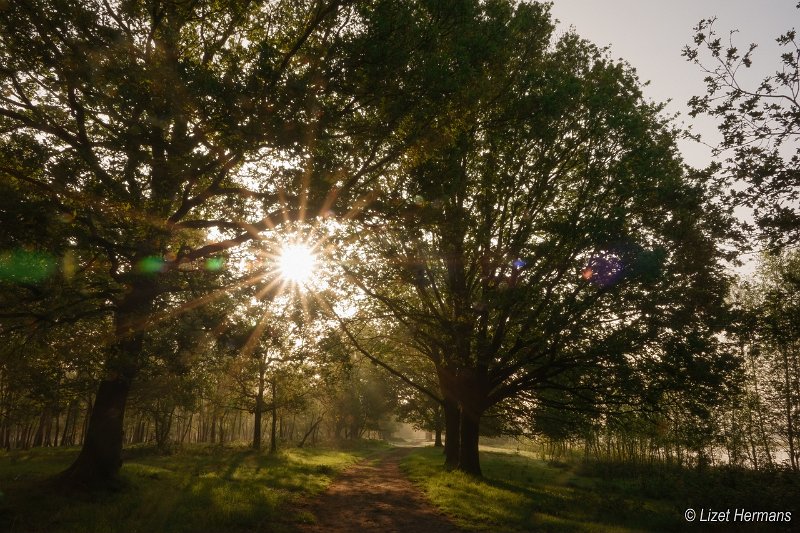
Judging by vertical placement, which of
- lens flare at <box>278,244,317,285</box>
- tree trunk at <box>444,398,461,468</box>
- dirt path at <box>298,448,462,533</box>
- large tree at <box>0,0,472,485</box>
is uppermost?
large tree at <box>0,0,472,485</box>

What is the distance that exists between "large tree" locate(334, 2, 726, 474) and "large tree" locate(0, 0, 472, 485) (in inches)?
103

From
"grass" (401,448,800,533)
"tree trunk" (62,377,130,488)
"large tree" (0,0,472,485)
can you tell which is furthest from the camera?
"tree trunk" (62,377,130,488)

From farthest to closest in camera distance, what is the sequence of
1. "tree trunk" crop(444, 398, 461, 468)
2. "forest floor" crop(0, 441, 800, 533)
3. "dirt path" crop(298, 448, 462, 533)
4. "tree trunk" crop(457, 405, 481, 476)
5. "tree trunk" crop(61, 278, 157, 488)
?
"tree trunk" crop(444, 398, 461, 468), "tree trunk" crop(457, 405, 481, 476), "tree trunk" crop(61, 278, 157, 488), "dirt path" crop(298, 448, 462, 533), "forest floor" crop(0, 441, 800, 533)

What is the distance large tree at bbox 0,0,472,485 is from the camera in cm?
988

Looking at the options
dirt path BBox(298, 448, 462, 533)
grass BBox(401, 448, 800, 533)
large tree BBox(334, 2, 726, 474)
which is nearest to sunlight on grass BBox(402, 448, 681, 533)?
grass BBox(401, 448, 800, 533)

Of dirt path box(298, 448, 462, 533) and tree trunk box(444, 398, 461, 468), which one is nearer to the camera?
dirt path box(298, 448, 462, 533)

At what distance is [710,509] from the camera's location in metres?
14.3

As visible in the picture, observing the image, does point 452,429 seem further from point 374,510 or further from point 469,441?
point 374,510

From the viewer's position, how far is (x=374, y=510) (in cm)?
1445

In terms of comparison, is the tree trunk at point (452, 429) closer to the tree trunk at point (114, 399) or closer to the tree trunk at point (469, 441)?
the tree trunk at point (469, 441)

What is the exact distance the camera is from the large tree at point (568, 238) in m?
15.9

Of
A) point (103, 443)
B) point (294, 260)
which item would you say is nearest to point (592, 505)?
point (294, 260)

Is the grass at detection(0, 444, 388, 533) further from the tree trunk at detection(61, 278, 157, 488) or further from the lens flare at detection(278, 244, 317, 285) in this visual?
the lens flare at detection(278, 244, 317, 285)

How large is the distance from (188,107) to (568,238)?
1372 centimetres
